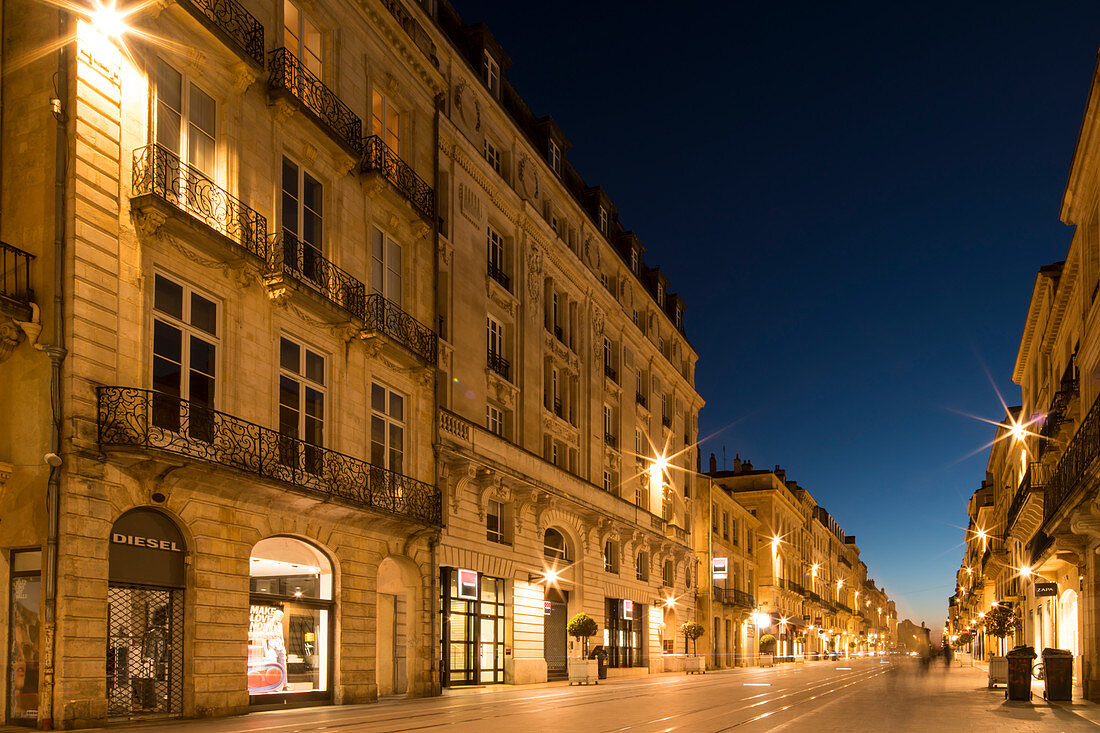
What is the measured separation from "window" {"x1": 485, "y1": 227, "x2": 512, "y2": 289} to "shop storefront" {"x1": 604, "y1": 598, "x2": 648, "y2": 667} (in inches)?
595

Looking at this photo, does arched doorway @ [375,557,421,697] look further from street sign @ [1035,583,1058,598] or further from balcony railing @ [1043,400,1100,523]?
street sign @ [1035,583,1058,598]

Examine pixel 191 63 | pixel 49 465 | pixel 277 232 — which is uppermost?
pixel 191 63

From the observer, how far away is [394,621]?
25.7 metres

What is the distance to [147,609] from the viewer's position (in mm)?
16094

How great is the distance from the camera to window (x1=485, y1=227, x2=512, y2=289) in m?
33.8

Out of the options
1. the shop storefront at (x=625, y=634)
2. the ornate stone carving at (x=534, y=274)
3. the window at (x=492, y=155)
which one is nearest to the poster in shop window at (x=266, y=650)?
the window at (x=492, y=155)

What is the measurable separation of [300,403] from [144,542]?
5.44 meters

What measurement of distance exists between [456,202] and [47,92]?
15965mm

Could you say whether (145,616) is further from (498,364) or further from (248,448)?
(498,364)

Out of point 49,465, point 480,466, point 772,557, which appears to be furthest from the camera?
point 772,557

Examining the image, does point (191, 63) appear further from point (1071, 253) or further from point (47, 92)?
point (1071, 253)

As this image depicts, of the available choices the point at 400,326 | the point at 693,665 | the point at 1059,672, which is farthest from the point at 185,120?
the point at 693,665

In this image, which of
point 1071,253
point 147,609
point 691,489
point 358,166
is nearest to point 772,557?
point 691,489

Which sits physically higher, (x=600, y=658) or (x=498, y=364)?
(x=498, y=364)
